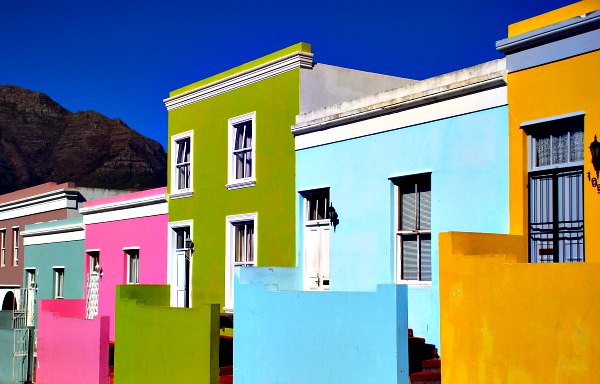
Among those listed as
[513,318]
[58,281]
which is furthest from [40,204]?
[513,318]

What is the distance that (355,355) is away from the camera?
1160cm

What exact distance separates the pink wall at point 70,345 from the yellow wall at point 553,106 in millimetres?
10196

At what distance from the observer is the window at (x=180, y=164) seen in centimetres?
2069

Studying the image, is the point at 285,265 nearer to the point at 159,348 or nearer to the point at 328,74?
the point at 159,348

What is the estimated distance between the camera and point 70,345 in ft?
66.3

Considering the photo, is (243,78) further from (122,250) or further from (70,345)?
(70,345)

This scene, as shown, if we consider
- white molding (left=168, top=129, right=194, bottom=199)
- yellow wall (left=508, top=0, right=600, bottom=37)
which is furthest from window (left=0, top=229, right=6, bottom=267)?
yellow wall (left=508, top=0, right=600, bottom=37)

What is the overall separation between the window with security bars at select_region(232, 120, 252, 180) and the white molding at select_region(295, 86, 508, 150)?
1.96 meters

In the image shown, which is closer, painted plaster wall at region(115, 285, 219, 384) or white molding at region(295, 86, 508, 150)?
white molding at region(295, 86, 508, 150)

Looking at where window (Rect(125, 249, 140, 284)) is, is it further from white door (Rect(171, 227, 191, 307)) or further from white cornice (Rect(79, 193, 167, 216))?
white door (Rect(171, 227, 191, 307))

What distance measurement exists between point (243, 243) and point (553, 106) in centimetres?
859

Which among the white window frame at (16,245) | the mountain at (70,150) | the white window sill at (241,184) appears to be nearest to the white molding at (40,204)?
the white window frame at (16,245)

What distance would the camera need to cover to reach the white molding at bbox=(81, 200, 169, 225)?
21530 millimetres

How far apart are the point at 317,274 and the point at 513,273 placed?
7.14 meters
